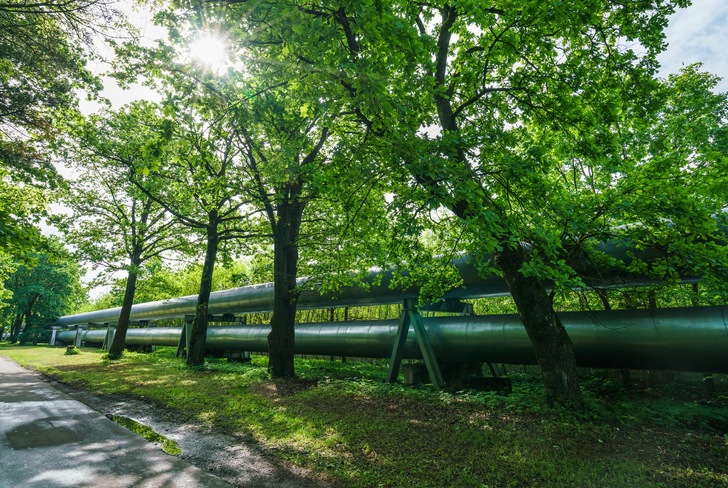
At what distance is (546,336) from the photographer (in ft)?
21.9

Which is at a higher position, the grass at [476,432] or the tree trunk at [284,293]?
the tree trunk at [284,293]

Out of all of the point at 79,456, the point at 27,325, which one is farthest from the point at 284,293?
the point at 27,325

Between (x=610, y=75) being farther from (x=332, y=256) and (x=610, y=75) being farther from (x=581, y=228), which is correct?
(x=332, y=256)

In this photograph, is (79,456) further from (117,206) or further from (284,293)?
(117,206)

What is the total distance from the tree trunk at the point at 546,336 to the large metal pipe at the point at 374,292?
1.09m

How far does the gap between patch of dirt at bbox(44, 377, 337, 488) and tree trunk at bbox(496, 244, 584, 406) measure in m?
4.51

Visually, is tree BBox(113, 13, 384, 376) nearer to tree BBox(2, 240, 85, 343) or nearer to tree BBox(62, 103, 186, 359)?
tree BBox(62, 103, 186, 359)

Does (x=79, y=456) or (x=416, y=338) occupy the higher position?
(x=416, y=338)

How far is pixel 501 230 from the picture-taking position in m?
4.82

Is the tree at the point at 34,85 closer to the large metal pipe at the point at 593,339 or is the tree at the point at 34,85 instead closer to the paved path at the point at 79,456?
the paved path at the point at 79,456

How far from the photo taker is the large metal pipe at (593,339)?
6719 millimetres

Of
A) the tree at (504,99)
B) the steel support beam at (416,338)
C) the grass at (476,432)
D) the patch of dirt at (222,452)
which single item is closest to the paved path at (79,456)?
the patch of dirt at (222,452)

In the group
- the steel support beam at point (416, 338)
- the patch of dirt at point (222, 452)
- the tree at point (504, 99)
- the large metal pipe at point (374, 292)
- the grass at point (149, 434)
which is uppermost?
the tree at point (504, 99)

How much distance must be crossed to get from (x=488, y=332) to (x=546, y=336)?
2502 millimetres
